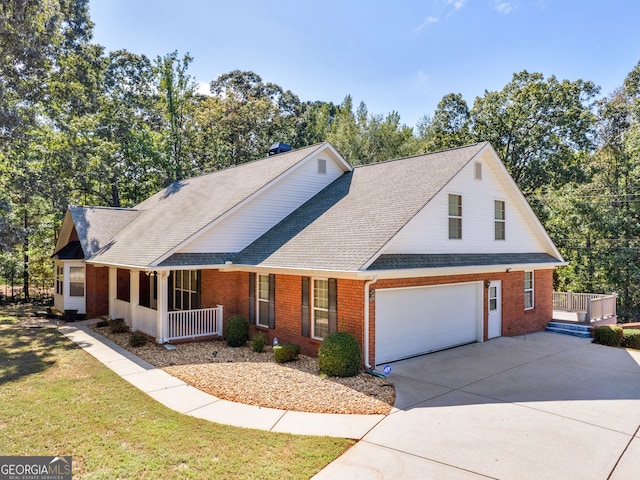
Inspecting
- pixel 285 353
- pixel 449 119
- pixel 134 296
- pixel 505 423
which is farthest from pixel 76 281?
pixel 449 119

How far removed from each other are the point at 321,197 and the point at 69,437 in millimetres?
11535

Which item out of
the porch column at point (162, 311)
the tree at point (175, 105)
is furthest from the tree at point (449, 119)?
the porch column at point (162, 311)

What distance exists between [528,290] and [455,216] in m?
5.62

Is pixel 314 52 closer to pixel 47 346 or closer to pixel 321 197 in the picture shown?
pixel 321 197

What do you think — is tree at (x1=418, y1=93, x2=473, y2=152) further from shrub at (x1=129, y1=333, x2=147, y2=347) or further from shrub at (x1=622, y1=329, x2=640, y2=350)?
shrub at (x1=129, y1=333, x2=147, y2=347)

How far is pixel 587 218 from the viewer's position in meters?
26.0

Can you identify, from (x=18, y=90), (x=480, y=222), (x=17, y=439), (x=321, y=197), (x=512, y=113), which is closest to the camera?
(x=17, y=439)

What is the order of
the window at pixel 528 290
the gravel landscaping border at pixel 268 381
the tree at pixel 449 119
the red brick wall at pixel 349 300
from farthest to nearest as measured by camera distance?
the tree at pixel 449 119 → the window at pixel 528 290 → the red brick wall at pixel 349 300 → the gravel landscaping border at pixel 268 381

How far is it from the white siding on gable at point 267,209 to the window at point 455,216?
5.74 m

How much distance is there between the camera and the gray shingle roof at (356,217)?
437 inches

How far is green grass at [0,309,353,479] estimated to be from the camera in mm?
5734

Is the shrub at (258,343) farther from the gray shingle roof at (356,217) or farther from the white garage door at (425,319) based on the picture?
the white garage door at (425,319)

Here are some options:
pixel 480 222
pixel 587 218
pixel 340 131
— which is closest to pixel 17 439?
pixel 480 222

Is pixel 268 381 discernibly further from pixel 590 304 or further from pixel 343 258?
pixel 590 304
